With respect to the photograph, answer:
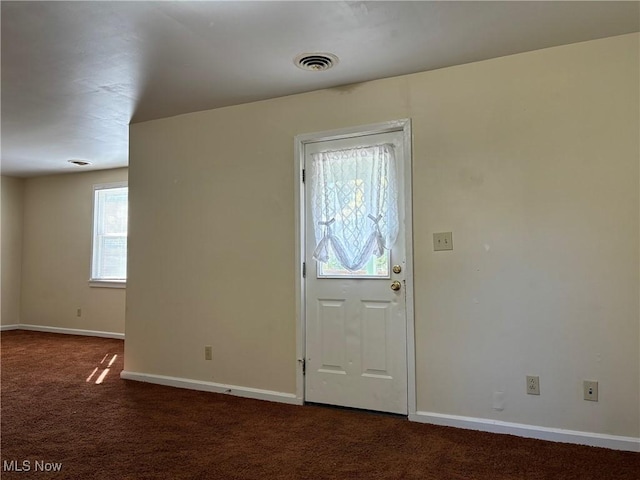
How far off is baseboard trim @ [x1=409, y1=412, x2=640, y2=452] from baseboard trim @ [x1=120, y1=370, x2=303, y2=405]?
0.94 m

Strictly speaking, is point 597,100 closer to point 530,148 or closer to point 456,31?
point 530,148

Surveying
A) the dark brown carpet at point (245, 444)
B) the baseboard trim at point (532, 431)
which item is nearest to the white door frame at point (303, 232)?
the baseboard trim at point (532, 431)

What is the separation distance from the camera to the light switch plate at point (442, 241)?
2738mm

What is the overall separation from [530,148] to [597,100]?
0.42 m

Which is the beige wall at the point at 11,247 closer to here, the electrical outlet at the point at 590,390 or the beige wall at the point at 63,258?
the beige wall at the point at 63,258

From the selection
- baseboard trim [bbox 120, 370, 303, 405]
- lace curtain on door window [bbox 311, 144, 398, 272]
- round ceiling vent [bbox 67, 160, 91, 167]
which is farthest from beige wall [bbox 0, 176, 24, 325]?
lace curtain on door window [bbox 311, 144, 398, 272]

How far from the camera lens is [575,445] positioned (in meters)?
2.39

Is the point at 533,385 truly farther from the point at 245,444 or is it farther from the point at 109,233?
the point at 109,233

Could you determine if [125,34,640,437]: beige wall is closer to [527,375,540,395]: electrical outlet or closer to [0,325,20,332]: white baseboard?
[527,375,540,395]: electrical outlet

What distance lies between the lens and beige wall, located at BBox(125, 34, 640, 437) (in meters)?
2.39

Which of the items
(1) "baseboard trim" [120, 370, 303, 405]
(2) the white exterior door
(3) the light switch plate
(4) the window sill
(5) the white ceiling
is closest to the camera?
(5) the white ceiling

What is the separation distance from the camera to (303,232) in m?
3.16

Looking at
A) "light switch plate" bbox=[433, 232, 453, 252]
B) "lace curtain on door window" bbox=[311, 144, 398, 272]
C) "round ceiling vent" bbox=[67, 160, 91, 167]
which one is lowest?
"light switch plate" bbox=[433, 232, 453, 252]

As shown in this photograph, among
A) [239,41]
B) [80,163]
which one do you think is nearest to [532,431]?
[239,41]
